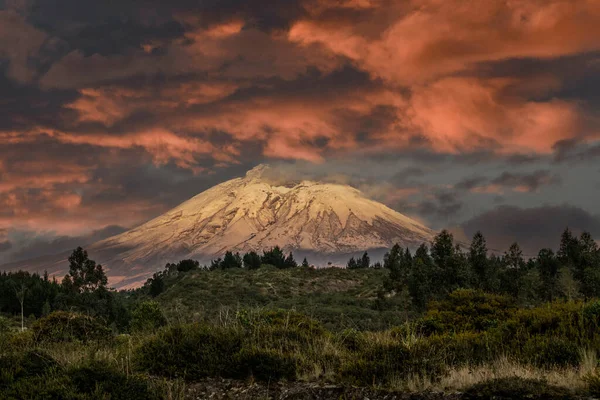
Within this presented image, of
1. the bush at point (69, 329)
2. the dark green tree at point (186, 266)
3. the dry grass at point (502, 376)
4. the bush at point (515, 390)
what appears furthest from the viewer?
the dark green tree at point (186, 266)

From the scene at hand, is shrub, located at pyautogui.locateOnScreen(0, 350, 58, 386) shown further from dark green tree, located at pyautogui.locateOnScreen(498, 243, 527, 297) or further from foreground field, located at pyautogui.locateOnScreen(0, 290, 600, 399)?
dark green tree, located at pyautogui.locateOnScreen(498, 243, 527, 297)

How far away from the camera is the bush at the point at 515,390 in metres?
8.13

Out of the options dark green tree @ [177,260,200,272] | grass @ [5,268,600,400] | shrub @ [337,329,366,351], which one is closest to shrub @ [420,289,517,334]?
grass @ [5,268,600,400]

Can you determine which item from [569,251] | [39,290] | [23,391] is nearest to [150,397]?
[23,391]

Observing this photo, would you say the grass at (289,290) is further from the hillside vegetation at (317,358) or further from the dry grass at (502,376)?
the dry grass at (502,376)

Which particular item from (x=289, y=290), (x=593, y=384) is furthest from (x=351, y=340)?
(x=289, y=290)

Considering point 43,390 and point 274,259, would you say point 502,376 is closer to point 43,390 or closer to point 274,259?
point 43,390

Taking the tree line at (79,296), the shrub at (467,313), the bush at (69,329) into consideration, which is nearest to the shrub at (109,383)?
the bush at (69,329)

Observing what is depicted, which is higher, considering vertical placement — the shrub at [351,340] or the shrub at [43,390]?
the shrub at [43,390]

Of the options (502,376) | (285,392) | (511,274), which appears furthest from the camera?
(511,274)

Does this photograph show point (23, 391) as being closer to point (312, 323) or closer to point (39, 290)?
point (312, 323)

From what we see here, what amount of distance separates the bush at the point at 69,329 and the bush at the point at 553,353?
1364 centimetres

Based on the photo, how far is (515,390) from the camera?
326 inches

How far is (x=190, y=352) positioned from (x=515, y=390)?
7535 millimetres
